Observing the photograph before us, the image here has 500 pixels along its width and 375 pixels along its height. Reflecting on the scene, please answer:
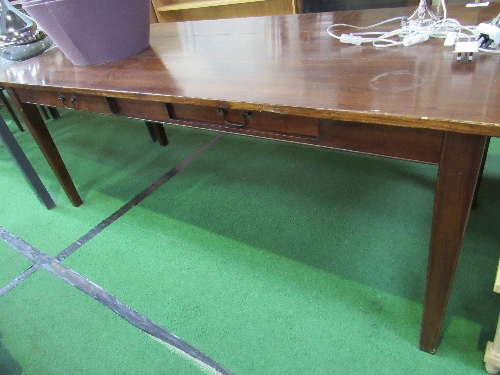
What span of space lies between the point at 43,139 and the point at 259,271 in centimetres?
120

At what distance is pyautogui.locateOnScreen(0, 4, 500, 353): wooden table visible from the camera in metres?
0.62

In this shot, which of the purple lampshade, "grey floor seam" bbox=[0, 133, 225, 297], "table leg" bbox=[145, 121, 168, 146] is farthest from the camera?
"table leg" bbox=[145, 121, 168, 146]

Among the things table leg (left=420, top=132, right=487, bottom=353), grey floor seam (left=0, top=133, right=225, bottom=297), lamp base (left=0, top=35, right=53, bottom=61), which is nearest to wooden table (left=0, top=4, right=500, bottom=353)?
table leg (left=420, top=132, right=487, bottom=353)

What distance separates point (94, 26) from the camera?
4.07 ft

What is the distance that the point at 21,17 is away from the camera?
166 cm

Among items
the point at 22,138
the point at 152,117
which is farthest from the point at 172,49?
the point at 22,138

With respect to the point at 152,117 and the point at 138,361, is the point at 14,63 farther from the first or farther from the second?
the point at 138,361

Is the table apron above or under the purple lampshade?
under

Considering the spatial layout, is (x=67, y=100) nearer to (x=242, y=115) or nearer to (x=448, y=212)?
(x=242, y=115)

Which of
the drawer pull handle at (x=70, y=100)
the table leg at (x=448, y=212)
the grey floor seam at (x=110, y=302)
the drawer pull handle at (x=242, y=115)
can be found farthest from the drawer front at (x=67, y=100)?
the table leg at (x=448, y=212)

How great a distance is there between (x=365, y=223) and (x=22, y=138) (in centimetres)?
271

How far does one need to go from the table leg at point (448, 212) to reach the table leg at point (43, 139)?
1.63 meters

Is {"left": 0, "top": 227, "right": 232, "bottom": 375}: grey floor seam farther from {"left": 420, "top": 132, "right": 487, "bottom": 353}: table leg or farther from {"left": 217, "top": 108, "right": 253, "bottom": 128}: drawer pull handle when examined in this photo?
{"left": 217, "top": 108, "right": 253, "bottom": 128}: drawer pull handle

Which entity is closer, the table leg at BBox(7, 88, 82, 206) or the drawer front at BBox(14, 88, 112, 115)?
the drawer front at BBox(14, 88, 112, 115)
